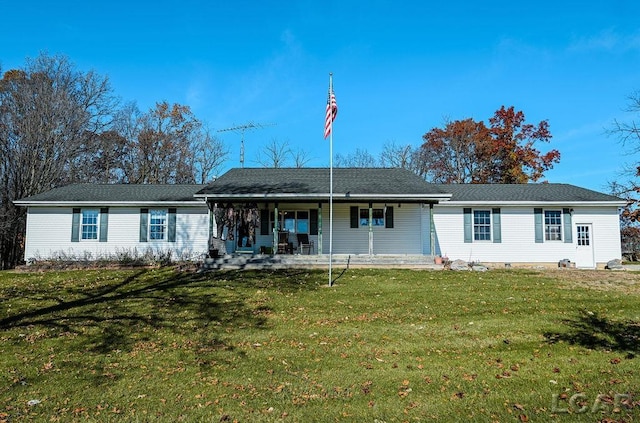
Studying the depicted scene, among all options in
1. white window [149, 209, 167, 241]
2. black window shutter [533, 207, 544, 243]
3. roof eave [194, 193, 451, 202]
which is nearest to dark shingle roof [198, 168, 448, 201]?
roof eave [194, 193, 451, 202]

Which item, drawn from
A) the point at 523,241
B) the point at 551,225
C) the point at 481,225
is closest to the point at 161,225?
the point at 481,225

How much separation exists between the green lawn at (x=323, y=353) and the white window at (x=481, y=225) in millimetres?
6824

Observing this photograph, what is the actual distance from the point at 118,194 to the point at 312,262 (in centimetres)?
1049

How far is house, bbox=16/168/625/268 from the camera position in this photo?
1783 cm

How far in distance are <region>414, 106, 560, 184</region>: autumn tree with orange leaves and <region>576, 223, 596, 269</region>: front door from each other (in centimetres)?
1280

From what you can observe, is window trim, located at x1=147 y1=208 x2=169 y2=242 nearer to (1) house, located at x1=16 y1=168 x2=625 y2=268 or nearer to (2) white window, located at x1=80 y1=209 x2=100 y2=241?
(1) house, located at x1=16 y1=168 x2=625 y2=268

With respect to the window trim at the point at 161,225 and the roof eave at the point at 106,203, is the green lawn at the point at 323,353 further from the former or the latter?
the roof eave at the point at 106,203

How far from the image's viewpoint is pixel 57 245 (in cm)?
1839

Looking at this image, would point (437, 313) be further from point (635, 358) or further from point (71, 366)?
point (71, 366)

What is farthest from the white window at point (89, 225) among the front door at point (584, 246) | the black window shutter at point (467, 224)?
the front door at point (584, 246)

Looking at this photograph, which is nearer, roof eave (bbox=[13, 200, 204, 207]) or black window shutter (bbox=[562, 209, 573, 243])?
black window shutter (bbox=[562, 209, 573, 243])

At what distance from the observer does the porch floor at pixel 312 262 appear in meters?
15.6

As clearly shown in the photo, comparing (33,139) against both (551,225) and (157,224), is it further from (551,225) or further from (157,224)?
(551,225)

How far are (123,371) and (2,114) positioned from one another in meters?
26.0
